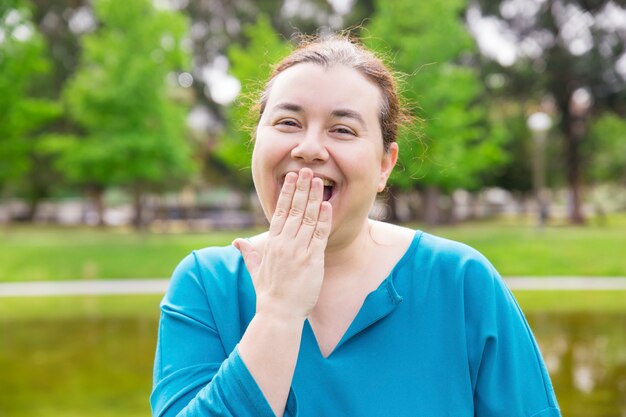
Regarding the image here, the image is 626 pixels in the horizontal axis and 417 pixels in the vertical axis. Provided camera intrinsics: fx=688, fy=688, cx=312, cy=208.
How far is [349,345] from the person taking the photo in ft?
5.16

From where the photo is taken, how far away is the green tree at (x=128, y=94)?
861 inches

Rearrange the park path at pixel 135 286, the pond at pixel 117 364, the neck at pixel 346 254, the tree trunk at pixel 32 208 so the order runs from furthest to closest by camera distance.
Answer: the tree trunk at pixel 32 208, the park path at pixel 135 286, the pond at pixel 117 364, the neck at pixel 346 254

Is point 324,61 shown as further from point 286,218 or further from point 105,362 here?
point 105,362

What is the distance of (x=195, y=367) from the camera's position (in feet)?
4.82

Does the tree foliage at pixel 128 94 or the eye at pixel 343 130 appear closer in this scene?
the eye at pixel 343 130

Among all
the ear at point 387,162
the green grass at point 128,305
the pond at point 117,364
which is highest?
the ear at point 387,162

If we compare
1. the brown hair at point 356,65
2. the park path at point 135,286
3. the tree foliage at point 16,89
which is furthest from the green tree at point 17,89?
the brown hair at point 356,65

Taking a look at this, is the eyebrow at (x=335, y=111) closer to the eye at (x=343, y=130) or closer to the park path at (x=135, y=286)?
the eye at (x=343, y=130)

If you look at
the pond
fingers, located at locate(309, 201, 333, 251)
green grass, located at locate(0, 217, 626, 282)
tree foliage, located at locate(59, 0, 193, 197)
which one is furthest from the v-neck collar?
tree foliage, located at locate(59, 0, 193, 197)

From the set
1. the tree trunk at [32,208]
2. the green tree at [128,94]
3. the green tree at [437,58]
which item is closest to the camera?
the green tree at [437,58]

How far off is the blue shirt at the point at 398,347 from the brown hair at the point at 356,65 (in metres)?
0.37

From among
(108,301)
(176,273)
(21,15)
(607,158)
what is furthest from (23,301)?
(607,158)

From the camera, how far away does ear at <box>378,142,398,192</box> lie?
1.77 metres

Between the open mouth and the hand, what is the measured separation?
11 cm
